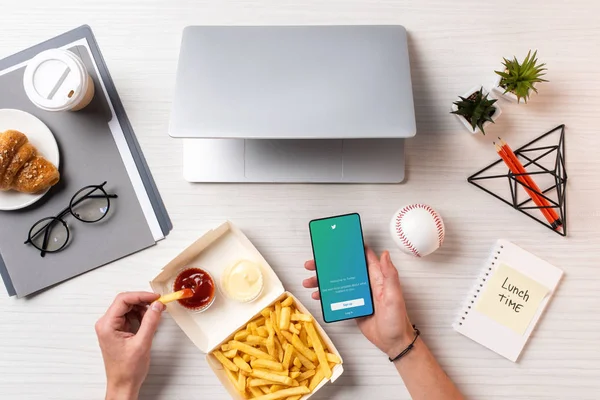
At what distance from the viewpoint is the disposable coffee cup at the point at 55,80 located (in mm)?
772

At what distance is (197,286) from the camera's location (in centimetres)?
81

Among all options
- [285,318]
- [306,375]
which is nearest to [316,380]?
[306,375]

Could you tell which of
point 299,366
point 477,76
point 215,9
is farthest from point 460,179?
point 215,9

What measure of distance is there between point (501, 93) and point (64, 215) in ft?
2.84

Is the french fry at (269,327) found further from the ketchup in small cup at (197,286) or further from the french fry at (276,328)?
the ketchup in small cup at (197,286)

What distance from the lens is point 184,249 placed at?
80 centimetres

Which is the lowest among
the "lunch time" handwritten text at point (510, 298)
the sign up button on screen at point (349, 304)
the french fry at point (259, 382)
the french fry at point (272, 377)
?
the french fry at point (259, 382)

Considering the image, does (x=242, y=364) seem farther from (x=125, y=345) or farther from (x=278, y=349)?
(x=125, y=345)

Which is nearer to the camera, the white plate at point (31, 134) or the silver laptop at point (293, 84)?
the silver laptop at point (293, 84)

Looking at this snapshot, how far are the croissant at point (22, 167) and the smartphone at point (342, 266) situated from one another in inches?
19.5

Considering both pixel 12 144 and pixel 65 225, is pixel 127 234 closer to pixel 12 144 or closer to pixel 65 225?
pixel 65 225

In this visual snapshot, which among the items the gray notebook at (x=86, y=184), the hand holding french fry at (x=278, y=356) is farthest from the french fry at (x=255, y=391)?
the gray notebook at (x=86, y=184)

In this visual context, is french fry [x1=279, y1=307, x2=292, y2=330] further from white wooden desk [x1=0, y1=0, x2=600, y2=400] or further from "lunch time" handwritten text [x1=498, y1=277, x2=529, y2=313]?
"lunch time" handwritten text [x1=498, y1=277, x2=529, y2=313]

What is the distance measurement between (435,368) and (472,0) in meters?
0.70
